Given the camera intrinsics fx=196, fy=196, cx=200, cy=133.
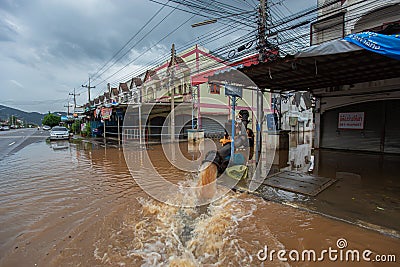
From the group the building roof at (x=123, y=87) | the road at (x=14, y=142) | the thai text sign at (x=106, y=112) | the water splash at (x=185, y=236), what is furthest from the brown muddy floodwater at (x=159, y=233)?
the building roof at (x=123, y=87)

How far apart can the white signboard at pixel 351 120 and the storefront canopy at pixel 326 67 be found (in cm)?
276

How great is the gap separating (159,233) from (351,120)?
911 cm

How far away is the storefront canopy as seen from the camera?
326cm

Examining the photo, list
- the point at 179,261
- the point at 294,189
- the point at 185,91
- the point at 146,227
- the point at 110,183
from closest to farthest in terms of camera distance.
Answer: the point at 179,261 < the point at 146,227 < the point at 294,189 < the point at 110,183 < the point at 185,91

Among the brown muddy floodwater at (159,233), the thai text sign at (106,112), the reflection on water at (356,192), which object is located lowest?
the brown muddy floodwater at (159,233)

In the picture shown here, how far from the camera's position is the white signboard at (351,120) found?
26.4 feet

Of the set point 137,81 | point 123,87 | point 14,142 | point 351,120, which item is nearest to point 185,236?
point 351,120

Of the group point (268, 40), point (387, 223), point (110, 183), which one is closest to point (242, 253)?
point (387, 223)

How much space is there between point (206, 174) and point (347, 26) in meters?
8.25

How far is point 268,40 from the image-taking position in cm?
735

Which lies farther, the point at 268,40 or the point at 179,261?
the point at 268,40

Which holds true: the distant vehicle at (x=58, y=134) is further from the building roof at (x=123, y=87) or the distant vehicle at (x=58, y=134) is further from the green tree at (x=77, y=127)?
the building roof at (x=123, y=87)

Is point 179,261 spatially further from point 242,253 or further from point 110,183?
point 110,183

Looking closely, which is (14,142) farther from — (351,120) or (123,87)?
(351,120)
